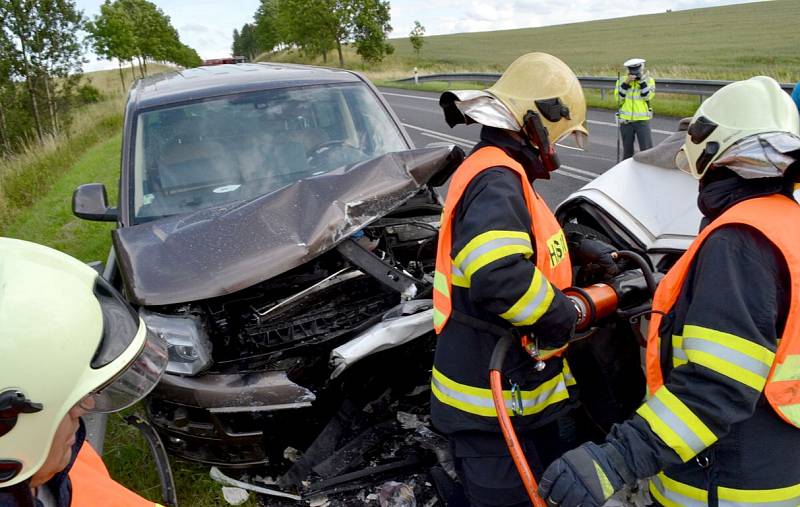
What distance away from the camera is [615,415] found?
7.65ft

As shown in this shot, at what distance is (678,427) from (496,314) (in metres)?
0.61

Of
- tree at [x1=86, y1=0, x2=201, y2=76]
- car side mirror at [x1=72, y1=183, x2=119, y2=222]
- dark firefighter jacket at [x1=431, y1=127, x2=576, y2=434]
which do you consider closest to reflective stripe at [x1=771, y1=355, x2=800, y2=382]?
dark firefighter jacket at [x1=431, y1=127, x2=576, y2=434]

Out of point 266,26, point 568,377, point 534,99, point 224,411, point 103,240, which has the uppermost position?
point 266,26

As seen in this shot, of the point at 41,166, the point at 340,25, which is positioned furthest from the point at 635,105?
the point at 340,25

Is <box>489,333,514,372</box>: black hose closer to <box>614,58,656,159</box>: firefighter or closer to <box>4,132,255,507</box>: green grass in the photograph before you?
<box>4,132,255,507</box>: green grass

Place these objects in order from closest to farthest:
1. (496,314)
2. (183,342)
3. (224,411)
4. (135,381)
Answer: (135,381)
(496,314)
(224,411)
(183,342)

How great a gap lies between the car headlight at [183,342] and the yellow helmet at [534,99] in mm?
1505

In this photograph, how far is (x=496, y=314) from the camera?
1.91m

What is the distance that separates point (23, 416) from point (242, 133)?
285cm

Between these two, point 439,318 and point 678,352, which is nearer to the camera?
point 678,352

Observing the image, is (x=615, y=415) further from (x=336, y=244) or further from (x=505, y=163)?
(x=336, y=244)

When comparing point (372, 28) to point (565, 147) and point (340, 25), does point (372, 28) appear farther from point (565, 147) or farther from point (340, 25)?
point (565, 147)

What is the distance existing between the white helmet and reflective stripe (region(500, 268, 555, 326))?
0.51m

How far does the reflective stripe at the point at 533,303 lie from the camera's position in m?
1.82
